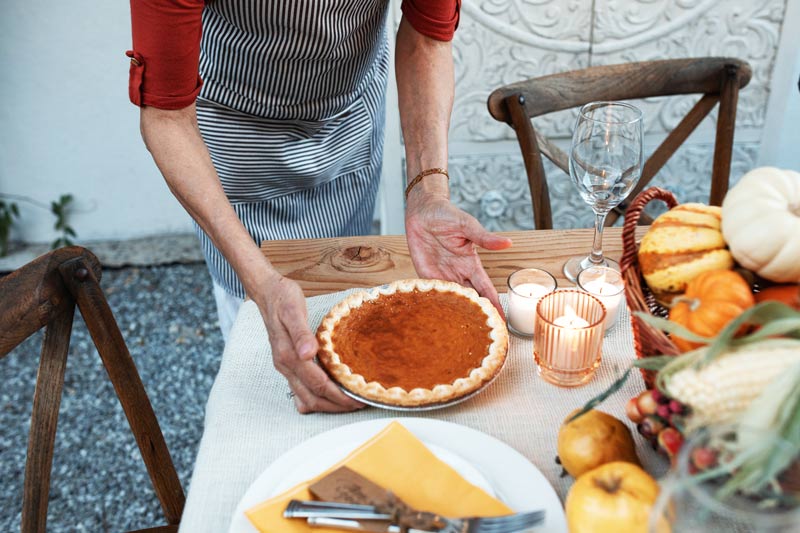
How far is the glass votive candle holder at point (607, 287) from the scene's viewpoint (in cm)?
108

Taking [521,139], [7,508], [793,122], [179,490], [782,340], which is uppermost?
[782,340]

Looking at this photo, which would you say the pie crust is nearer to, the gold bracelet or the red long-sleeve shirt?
the gold bracelet

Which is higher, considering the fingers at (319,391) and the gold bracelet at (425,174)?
the gold bracelet at (425,174)

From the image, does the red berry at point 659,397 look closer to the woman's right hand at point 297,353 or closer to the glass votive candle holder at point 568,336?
the glass votive candle holder at point 568,336

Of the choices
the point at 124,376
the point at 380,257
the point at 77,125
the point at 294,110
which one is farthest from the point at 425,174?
the point at 77,125

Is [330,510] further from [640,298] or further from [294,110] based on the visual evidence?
[294,110]

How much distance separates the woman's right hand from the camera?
0.93 meters

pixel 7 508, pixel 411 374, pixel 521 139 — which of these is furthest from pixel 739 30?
pixel 7 508

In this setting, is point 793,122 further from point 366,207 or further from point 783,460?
point 783,460

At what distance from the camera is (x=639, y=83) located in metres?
1.80

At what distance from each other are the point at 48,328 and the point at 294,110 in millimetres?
694

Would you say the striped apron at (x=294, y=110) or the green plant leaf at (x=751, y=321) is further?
the striped apron at (x=294, y=110)

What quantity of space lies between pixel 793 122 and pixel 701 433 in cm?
266

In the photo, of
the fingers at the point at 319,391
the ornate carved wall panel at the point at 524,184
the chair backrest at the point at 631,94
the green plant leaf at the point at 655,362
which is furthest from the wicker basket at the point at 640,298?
the ornate carved wall panel at the point at 524,184
